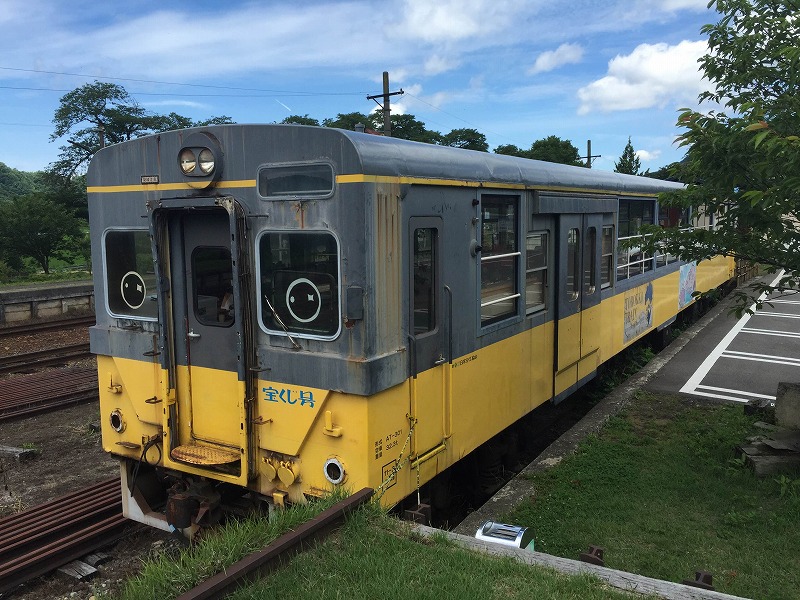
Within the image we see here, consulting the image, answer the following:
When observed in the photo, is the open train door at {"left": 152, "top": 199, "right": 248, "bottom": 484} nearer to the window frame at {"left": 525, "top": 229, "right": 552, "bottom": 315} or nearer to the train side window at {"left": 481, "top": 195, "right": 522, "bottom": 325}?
the train side window at {"left": 481, "top": 195, "right": 522, "bottom": 325}

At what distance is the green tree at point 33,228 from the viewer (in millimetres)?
25594

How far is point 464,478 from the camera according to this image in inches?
245

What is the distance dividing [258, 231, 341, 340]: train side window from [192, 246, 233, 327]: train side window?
0.41 m

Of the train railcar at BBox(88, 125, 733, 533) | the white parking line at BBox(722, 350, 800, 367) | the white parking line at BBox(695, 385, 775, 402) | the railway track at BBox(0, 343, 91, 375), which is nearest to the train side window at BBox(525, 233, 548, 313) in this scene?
the train railcar at BBox(88, 125, 733, 533)

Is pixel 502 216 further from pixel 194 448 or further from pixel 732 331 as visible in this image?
pixel 732 331

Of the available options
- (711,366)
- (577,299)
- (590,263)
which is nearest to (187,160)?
(577,299)

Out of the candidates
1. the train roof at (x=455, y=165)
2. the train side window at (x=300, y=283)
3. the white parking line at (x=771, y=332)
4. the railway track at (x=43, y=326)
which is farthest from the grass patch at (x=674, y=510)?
the railway track at (x=43, y=326)

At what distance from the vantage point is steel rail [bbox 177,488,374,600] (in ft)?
10.2

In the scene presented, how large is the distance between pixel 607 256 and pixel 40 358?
34.1ft

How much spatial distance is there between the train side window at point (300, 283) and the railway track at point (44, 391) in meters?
6.26

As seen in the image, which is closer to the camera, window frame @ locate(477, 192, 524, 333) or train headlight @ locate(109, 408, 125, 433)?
train headlight @ locate(109, 408, 125, 433)

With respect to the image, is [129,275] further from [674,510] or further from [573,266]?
[674,510]

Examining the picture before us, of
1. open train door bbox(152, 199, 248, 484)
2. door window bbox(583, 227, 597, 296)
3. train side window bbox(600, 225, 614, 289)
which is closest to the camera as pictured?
open train door bbox(152, 199, 248, 484)

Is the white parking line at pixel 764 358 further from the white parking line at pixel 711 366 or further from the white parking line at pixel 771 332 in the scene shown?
the white parking line at pixel 771 332
